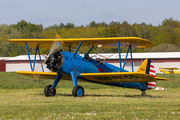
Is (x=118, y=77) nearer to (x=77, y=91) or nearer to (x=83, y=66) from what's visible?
(x=83, y=66)

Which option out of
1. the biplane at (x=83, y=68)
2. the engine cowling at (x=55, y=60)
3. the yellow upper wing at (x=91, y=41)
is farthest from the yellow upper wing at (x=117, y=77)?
the yellow upper wing at (x=91, y=41)

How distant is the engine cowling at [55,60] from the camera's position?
50.2ft

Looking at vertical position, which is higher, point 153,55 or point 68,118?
point 153,55

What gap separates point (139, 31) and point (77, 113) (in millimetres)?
105151

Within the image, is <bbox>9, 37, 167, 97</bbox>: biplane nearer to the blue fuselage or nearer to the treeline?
the blue fuselage

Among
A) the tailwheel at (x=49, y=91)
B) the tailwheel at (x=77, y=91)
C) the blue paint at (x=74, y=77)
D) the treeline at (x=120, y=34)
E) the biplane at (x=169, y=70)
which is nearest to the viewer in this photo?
the tailwheel at (x=77, y=91)

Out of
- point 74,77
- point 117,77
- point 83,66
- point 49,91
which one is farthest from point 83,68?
point 49,91

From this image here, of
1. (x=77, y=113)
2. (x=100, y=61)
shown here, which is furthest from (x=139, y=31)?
(x=77, y=113)

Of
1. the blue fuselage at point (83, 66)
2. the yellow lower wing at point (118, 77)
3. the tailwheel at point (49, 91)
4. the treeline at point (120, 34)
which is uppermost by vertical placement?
the treeline at point (120, 34)

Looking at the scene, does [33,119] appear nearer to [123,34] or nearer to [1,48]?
[123,34]

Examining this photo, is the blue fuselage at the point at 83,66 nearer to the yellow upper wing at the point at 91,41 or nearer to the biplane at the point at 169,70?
the yellow upper wing at the point at 91,41

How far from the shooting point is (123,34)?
10644 cm

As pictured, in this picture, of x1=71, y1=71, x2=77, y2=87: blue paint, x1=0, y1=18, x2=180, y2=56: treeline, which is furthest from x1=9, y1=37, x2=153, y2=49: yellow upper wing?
x1=0, y1=18, x2=180, y2=56: treeline

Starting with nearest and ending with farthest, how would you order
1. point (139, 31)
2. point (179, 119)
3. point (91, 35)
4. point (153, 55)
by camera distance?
point (179, 119), point (153, 55), point (139, 31), point (91, 35)
